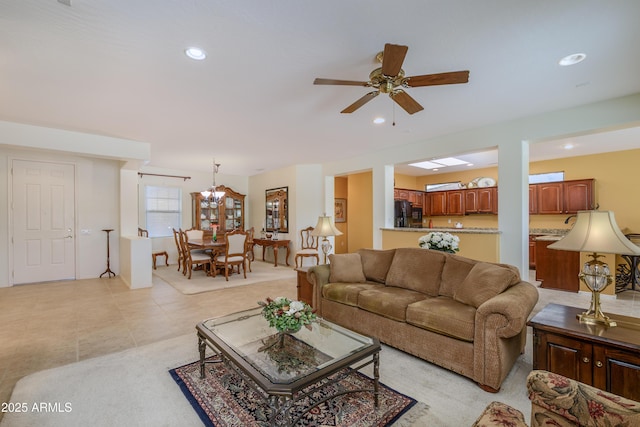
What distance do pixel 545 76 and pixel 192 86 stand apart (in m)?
3.45

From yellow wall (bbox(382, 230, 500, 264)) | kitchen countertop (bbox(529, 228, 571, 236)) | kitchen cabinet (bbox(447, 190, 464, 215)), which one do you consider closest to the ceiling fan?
yellow wall (bbox(382, 230, 500, 264))

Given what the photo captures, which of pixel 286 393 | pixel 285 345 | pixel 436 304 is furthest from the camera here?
pixel 436 304

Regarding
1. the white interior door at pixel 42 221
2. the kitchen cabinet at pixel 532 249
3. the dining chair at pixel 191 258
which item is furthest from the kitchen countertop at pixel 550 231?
the white interior door at pixel 42 221

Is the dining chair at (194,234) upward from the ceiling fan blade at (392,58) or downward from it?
downward

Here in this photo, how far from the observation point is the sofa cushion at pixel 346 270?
141 inches

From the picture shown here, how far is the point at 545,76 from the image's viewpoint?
9.13 feet

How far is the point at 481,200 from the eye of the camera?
303 inches

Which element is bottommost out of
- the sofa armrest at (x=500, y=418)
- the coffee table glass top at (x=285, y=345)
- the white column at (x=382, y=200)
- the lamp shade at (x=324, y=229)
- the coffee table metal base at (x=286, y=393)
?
the coffee table metal base at (x=286, y=393)

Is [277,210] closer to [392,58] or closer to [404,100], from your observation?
[404,100]

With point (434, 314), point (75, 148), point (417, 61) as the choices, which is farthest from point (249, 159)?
point (434, 314)

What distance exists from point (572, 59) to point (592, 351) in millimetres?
2313

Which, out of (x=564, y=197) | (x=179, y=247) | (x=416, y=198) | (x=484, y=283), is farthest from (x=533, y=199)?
(x=179, y=247)

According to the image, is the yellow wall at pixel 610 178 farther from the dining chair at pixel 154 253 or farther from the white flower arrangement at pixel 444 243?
the dining chair at pixel 154 253

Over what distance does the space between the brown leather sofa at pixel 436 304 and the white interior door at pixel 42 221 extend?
5278mm
